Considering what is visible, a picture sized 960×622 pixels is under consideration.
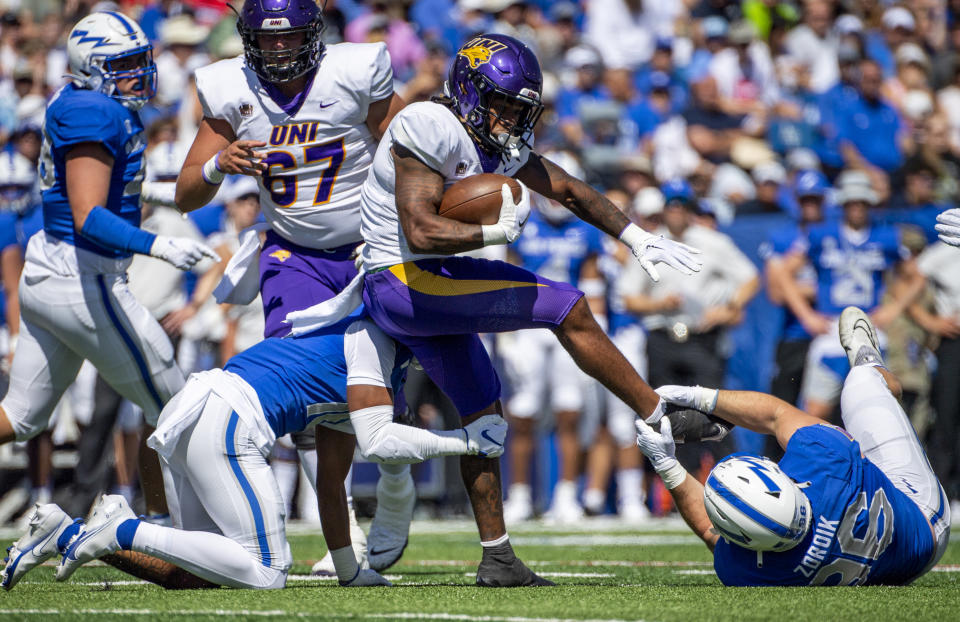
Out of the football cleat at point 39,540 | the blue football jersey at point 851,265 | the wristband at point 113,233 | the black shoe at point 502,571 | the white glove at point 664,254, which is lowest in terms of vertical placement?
the blue football jersey at point 851,265

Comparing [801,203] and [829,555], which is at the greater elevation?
[829,555]

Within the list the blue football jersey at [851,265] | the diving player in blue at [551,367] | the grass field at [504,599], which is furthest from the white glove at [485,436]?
the blue football jersey at [851,265]

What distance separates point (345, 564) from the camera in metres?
4.55

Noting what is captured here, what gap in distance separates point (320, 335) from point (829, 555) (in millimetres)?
1926

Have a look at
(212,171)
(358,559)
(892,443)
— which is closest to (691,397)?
(892,443)

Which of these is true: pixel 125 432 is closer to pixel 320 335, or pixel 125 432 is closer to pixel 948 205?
pixel 320 335

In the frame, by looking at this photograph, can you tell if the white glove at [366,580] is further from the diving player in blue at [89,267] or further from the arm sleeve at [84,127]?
the arm sleeve at [84,127]

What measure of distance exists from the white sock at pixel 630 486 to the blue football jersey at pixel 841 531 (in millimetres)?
4612

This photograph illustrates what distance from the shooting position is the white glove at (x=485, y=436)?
429 cm

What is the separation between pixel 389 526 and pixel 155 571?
1.19 metres

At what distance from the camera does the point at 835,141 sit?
10586 mm

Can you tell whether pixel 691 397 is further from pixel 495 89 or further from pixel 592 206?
pixel 495 89

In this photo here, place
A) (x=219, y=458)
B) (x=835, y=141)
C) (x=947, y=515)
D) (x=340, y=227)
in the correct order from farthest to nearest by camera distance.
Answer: (x=835, y=141)
(x=340, y=227)
(x=947, y=515)
(x=219, y=458)

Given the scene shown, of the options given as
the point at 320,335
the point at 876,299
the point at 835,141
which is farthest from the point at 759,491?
the point at 835,141
